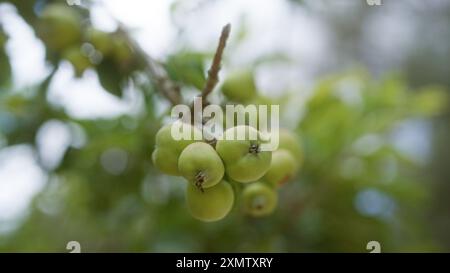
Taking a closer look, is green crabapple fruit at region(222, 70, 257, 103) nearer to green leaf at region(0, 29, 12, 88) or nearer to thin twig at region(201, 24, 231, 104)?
thin twig at region(201, 24, 231, 104)

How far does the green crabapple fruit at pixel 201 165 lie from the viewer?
45 cm

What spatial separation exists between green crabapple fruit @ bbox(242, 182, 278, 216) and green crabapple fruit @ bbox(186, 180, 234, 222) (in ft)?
0.25

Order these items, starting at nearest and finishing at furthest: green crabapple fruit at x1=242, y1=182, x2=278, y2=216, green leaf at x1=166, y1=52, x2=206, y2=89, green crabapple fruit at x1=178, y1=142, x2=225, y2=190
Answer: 1. green crabapple fruit at x1=178, y1=142, x2=225, y2=190
2. green crabapple fruit at x1=242, y1=182, x2=278, y2=216
3. green leaf at x1=166, y1=52, x2=206, y2=89

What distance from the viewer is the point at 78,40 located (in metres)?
0.73

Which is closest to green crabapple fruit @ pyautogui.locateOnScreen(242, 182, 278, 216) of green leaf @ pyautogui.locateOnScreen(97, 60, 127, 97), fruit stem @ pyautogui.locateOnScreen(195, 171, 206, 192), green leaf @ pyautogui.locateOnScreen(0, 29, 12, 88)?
fruit stem @ pyautogui.locateOnScreen(195, 171, 206, 192)

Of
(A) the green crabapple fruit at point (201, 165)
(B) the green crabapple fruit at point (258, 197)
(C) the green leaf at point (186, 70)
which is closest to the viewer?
(A) the green crabapple fruit at point (201, 165)

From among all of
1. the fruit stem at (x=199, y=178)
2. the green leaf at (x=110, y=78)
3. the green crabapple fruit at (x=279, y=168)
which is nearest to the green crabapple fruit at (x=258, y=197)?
the green crabapple fruit at (x=279, y=168)

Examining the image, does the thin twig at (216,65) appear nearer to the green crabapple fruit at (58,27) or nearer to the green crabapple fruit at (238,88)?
the green crabapple fruit at (238,88)

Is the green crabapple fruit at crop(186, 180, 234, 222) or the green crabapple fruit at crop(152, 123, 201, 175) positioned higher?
the green crabapple fruit at crop(152, 123, 201, 175)

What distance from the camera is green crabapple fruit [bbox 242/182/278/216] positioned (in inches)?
22.3

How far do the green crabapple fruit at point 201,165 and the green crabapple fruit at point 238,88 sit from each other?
0.55 ft

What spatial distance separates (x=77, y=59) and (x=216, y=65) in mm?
282

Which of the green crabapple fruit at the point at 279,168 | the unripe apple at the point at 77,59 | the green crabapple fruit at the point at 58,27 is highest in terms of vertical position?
the green crabapple fruit at the point at 58,27
